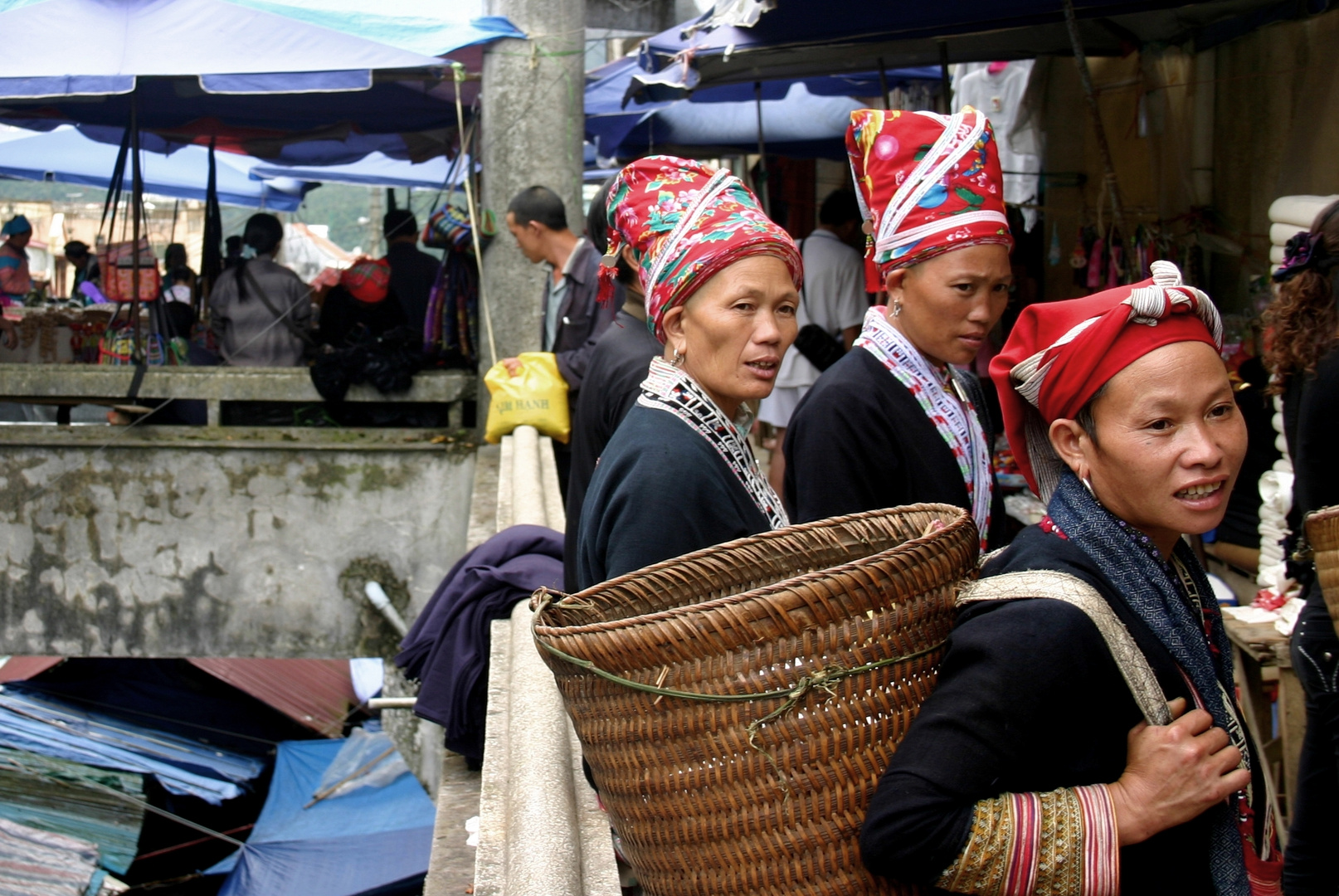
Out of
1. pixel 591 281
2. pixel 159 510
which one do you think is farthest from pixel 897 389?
pixel 159 510

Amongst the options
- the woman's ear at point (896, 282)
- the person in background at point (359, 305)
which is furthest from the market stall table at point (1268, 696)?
the person in background at point (359, 305)

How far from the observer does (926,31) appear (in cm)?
537

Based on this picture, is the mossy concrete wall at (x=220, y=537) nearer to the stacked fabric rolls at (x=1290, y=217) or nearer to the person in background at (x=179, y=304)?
the person in background at (x=179, y=304)

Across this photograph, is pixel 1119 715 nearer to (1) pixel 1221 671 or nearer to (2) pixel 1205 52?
(1) pixel 1221 671

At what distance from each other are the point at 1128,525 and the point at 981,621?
28 cm

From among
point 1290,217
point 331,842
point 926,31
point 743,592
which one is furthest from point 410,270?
point 743,592

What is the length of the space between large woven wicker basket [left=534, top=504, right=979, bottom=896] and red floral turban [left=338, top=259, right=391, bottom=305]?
7214 mm

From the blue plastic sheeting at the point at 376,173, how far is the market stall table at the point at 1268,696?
12384 mm

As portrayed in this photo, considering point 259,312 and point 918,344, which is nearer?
point 918,344

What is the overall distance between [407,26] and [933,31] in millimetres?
3675

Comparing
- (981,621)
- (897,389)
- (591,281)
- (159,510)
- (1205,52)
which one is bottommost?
(159,510)

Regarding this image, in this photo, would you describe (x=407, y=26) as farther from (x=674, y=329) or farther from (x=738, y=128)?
(x=674, y=329)

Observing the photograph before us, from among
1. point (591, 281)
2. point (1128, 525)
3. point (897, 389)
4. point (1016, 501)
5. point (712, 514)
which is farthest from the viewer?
point (591, 281)

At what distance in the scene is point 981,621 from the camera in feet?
5.12
